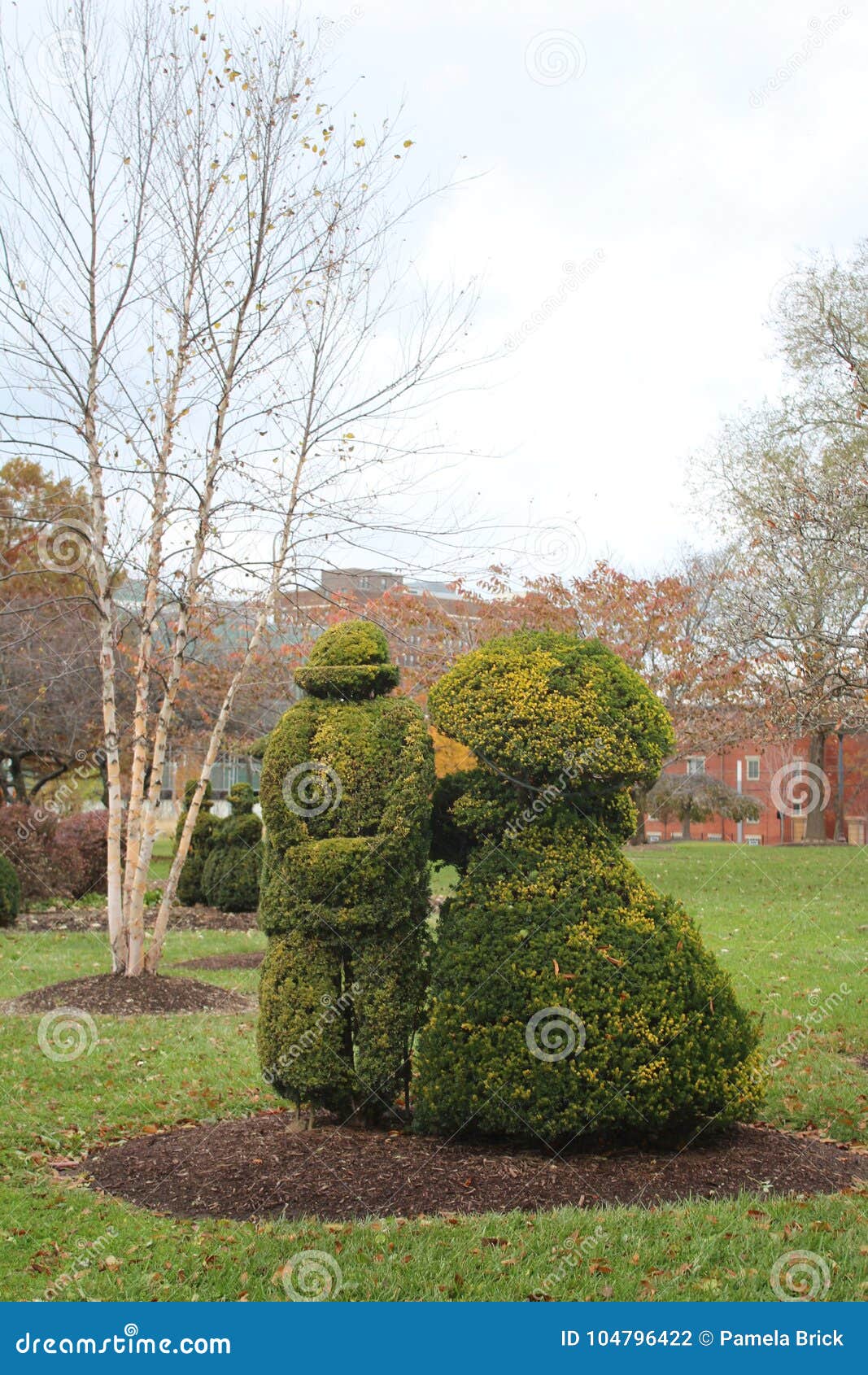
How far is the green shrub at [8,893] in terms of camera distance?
1697 centimetres

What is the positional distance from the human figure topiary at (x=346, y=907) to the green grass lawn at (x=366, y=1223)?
4.05ft

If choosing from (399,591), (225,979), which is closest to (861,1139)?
(225,979)

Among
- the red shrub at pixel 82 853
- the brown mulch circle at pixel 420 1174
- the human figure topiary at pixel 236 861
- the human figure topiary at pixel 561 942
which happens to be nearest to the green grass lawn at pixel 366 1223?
the brown mulch circle at pixel 420 1174

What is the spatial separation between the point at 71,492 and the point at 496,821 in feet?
22.2

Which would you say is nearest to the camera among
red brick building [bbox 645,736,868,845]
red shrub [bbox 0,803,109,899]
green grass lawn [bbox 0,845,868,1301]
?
green grass lawn [bbox 0,845,868,1301]

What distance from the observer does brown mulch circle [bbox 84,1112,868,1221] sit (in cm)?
519

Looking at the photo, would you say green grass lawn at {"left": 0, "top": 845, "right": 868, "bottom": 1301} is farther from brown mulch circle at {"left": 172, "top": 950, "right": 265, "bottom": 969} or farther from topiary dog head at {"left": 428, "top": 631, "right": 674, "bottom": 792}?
topiary dog head at {"left": 428, "top": 631, "right": 674, "bottom": 792}

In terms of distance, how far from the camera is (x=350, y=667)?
668 centimetres

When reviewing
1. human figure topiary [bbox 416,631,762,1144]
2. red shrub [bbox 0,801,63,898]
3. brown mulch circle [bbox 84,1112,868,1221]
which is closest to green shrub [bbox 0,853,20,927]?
red shrub [bbox 0,801,63,898]

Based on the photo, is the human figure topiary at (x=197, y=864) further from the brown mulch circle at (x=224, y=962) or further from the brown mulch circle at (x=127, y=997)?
the brown mulch circle at (x=127, y=997)

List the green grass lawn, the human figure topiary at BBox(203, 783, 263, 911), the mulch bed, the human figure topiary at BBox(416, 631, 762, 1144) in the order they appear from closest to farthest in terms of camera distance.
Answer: the green grass lawn → the human figure topiary at BBox(416, 631, 762, 1144) → the mulch bed → the human figure topiary at BBox(203, 783, 263, 911)

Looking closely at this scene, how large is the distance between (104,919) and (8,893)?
1796 millimetres

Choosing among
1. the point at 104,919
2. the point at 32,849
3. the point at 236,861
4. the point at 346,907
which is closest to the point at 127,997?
the point at 346,907

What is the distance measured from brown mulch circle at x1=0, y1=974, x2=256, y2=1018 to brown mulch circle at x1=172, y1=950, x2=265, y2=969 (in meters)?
2.14
